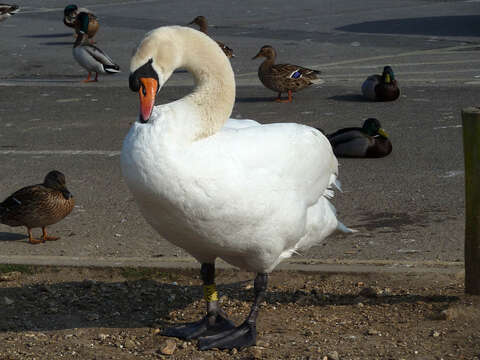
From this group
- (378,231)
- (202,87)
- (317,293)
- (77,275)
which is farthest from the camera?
(378,231)

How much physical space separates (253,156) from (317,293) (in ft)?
4.61

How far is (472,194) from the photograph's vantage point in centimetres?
490

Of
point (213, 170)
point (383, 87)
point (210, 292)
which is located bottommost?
point (383, 87)

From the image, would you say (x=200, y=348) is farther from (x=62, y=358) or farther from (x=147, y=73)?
(x=147, y=73)

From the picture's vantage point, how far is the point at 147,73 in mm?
4051

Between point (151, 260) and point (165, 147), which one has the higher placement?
point (165, 147)

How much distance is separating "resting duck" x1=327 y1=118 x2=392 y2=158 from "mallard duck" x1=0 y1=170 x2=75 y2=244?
3.19 m

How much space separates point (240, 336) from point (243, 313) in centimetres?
57

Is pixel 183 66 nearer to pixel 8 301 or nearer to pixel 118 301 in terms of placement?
pixel 118 301

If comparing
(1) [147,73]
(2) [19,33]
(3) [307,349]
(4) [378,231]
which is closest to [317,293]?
Result: (3) [307,349]

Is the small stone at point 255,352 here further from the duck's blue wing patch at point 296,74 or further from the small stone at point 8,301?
the duck's blue wing patch at point 296,74

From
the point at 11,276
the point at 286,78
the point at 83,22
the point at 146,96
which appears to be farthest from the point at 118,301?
the point at 83,22

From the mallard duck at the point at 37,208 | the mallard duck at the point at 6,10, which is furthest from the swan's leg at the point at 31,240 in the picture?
the mallard duck at the point at 6,10

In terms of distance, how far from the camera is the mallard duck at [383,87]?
11.3 m
